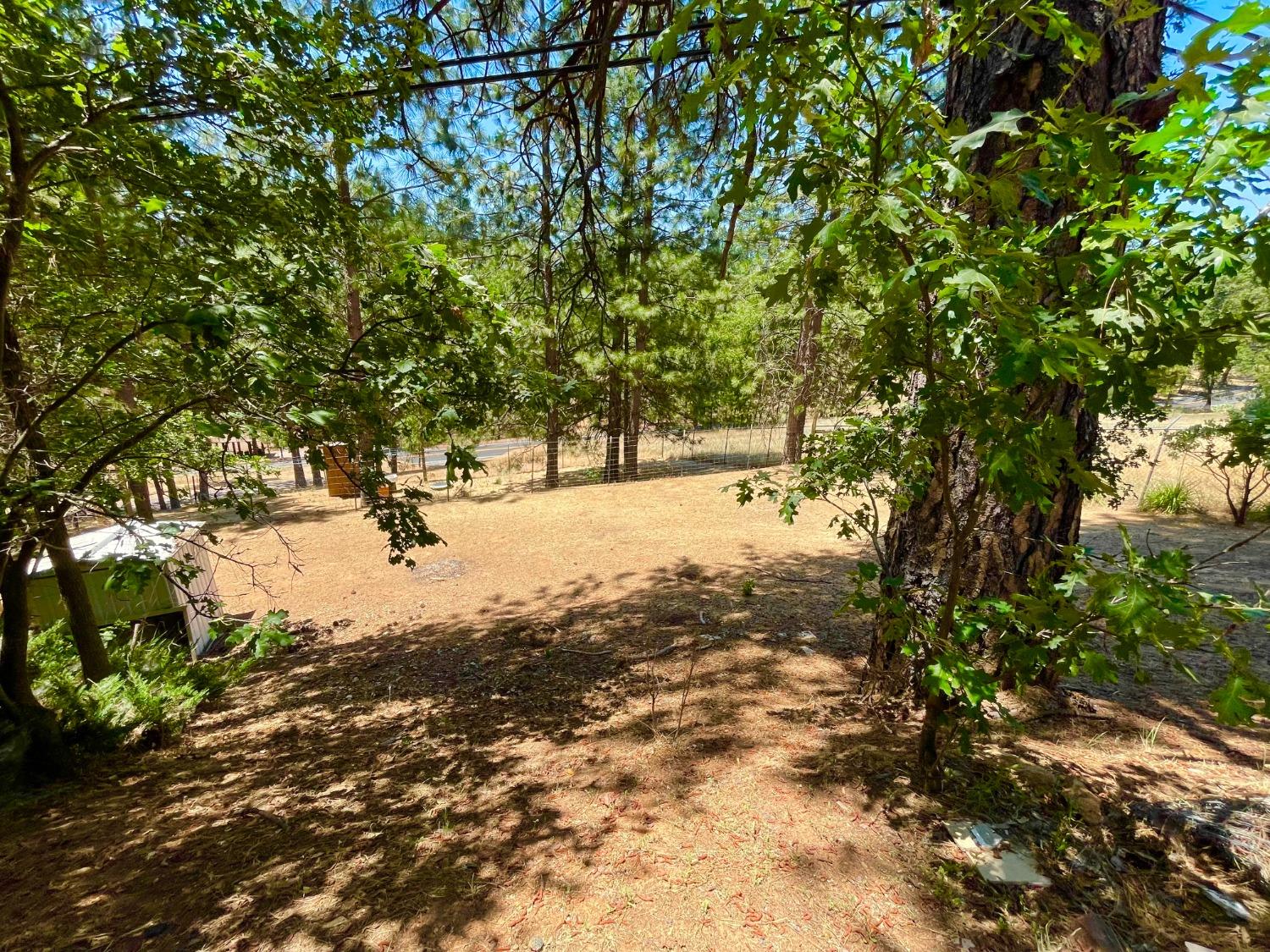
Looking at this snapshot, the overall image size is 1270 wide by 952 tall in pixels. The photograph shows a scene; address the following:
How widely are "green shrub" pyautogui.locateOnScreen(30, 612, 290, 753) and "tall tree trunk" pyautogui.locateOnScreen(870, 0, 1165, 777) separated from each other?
3.42 meters

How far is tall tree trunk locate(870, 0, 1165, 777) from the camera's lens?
2.25 meters

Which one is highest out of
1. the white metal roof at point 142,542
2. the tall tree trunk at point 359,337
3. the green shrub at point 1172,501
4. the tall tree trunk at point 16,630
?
the tall tree trunk at point 359,337

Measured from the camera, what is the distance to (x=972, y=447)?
2.10 metres

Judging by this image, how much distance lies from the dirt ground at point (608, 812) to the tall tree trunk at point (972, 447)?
21.7 inches

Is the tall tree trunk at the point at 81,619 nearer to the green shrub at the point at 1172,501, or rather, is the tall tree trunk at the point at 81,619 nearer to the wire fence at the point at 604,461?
the wire fence at the point at 604,461

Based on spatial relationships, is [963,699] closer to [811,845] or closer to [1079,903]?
[1079,903]

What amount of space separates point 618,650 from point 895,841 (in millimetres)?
2638

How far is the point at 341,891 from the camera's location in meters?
2.14

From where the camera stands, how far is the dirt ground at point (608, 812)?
1.82 metres

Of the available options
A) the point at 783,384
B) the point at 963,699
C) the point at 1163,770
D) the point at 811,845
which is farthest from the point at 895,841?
the point at 783,384

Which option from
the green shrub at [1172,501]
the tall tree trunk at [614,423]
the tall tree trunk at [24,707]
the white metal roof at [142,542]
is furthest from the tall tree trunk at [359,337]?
the green shrub at [1172,501]

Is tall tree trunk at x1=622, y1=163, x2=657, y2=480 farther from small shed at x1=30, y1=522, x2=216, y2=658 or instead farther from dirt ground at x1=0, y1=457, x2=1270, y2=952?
small shed at x1=30, y1=522, x2=216, y2=658

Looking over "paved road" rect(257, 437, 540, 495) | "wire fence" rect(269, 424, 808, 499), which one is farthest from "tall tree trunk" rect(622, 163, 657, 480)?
"paved road" rect(257, 437, 540, 495)

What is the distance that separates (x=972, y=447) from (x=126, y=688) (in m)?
5.99
